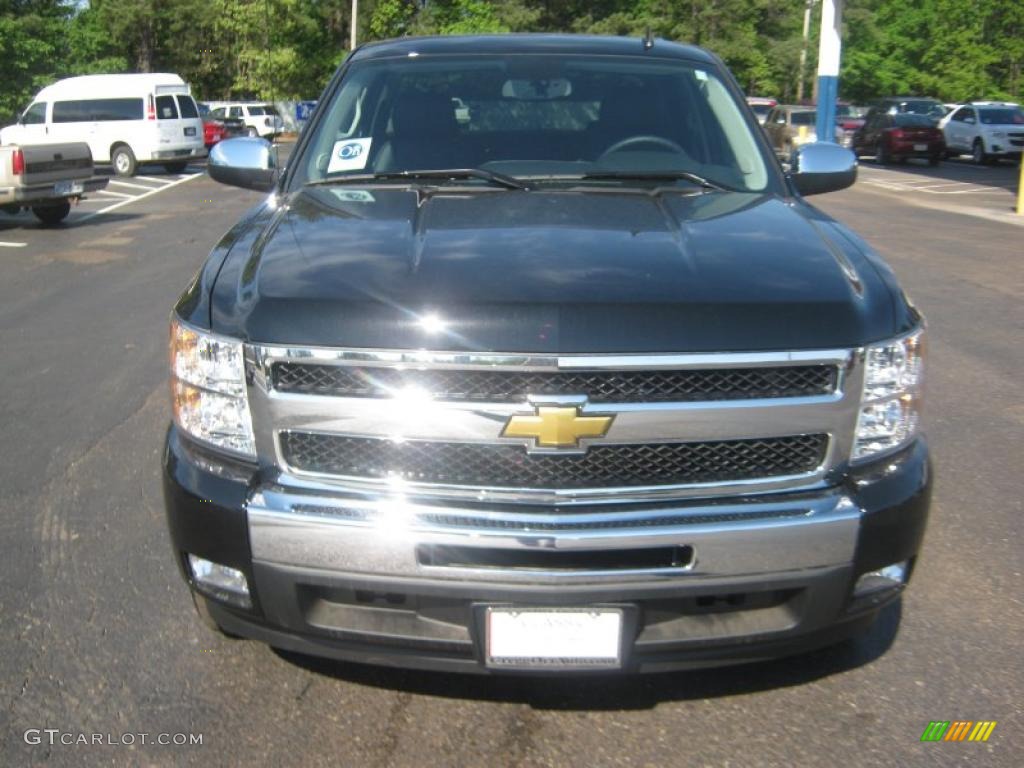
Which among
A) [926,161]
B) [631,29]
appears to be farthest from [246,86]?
[926,161]

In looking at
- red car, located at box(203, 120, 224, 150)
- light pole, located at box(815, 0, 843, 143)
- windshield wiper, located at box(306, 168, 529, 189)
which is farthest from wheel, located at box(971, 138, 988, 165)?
windshield wiper, located at box(306, 168, 529, 189)

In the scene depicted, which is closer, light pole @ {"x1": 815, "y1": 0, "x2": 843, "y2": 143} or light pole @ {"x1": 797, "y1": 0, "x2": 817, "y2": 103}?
light pole @ {"x1": 815, "y1": 0, "x2": 843, "y2": 143}

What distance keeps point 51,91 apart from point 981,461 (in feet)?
87.2

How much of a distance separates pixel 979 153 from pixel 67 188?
25137 millimetres

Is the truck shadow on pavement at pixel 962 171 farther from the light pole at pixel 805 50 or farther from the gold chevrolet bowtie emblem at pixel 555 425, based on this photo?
the gold chevrolet bowtie emblem at pixel 555 425

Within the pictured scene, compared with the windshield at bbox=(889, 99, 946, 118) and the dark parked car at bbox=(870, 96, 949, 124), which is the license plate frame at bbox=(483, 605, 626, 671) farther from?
the windshield at bbox=(889, 99, 946, 118)

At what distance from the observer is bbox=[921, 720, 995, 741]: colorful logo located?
305 centimetres

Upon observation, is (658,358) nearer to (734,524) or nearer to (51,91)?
(734,524)

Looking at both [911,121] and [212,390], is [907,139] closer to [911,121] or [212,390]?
[911,121]

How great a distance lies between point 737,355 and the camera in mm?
2709

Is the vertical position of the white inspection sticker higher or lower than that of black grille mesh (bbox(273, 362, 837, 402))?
higher

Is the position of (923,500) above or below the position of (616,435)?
below

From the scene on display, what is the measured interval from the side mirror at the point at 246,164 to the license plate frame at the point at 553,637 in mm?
2459

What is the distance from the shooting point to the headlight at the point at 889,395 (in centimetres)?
285
